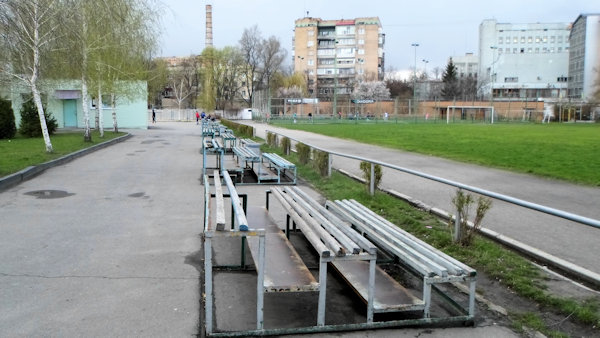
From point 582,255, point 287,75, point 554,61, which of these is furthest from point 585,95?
point 582,255

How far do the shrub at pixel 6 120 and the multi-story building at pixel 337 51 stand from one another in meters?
86.2

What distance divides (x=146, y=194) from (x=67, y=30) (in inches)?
226

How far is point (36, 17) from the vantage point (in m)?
13.6

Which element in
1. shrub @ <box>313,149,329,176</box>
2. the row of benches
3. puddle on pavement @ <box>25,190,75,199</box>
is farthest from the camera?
shrub @ <box>313,149,329,176</box>

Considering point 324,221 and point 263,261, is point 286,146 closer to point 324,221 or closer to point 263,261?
point 324,221

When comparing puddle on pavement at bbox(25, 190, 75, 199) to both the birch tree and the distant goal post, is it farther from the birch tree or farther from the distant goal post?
the distant goal post

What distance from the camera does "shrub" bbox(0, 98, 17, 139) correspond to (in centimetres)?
2589

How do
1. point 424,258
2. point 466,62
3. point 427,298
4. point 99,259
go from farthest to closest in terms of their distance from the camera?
point 466,62 < point 99,259 < point 424,258 < point 427,298

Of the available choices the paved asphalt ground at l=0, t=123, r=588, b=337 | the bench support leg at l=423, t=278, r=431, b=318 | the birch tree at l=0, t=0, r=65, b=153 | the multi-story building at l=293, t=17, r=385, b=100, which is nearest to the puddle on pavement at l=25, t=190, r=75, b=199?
the paved asphalt ground at l=0, t=123, r=588, b=337

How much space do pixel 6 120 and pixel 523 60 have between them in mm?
97539

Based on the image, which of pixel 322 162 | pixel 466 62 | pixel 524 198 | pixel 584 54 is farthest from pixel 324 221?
pixel 466 62

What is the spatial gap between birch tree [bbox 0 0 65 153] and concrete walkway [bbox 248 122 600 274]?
8346mm

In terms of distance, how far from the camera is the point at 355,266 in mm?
4887

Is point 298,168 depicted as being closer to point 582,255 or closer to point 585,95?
point 582,255
